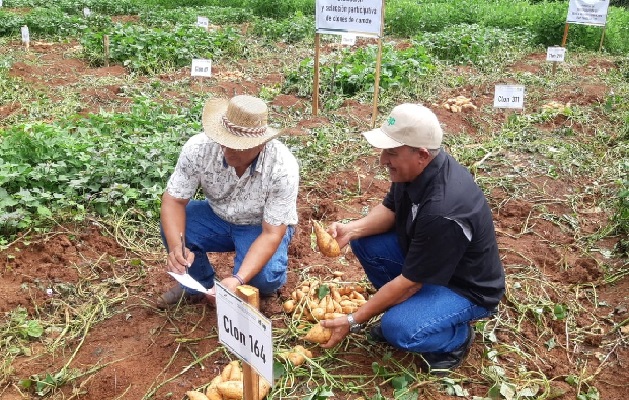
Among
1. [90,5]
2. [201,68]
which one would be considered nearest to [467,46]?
[201,68]

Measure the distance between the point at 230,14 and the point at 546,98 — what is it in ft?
28.1

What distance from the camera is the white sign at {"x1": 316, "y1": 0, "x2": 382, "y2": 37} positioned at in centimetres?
527

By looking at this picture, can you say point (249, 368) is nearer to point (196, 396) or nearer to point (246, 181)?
point (196, 396)

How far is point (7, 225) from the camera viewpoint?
11.1ft

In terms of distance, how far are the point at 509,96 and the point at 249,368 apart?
490 cm

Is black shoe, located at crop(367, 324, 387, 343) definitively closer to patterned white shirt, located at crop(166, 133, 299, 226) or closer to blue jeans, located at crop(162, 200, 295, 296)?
blue jeans, located at crop(162, 200, 295, 296)

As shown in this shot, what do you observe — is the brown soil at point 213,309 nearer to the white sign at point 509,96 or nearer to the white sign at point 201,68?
the white sign at point 509,96

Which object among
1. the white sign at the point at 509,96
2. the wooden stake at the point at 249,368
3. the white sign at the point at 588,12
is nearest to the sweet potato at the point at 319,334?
the wooden stake at the point at 249,368

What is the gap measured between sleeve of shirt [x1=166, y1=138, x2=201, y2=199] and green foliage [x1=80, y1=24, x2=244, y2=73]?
18.5 ft

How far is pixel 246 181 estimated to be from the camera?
261cm

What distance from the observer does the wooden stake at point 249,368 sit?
1.55 m

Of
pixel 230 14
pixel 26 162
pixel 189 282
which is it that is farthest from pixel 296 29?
pixel 189 282

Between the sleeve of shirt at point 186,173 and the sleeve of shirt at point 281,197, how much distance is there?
376 millimetres

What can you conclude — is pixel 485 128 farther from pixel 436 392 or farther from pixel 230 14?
pixel 230 14
